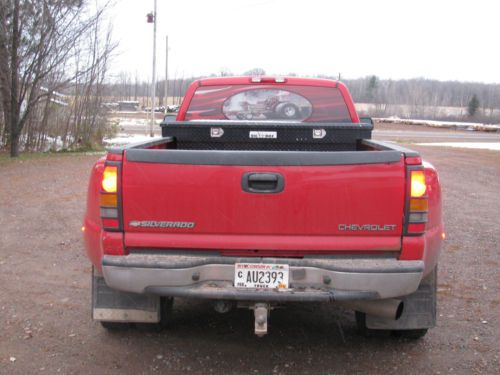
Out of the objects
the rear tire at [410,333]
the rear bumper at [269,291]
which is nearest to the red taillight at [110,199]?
the rear bumper at [269,291]

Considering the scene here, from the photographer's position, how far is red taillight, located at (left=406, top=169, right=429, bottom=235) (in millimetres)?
3068

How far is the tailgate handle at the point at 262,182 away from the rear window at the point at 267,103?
8.42ft

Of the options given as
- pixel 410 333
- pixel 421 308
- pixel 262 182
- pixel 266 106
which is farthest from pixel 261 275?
pixel 266 106

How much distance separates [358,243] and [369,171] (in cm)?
41

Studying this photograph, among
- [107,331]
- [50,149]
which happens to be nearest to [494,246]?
[107,331]

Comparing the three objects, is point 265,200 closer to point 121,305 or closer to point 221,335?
point 121,305

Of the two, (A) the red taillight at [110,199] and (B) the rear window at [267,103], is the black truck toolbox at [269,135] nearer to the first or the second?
(B) the rear window at [267,103]

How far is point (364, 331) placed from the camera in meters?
4.03

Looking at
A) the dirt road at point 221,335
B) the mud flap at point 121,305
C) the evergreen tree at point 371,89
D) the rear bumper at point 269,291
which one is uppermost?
the evergreen tree at point 371,89

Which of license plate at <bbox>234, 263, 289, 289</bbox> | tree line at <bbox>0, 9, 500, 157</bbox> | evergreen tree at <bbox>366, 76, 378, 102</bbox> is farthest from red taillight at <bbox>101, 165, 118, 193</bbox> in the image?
evergreen tree at <bbox>366, 76, 378, 102</bbox>

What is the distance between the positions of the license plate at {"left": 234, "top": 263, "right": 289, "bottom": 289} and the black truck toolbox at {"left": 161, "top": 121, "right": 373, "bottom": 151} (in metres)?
1.91

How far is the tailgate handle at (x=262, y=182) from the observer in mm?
3084

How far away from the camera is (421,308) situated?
11.8 ft

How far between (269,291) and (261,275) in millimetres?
99
